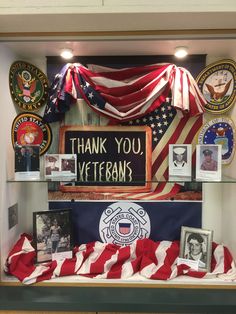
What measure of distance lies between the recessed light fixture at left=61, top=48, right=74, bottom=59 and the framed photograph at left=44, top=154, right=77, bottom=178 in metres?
0.55

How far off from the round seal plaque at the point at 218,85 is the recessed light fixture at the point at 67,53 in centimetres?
72

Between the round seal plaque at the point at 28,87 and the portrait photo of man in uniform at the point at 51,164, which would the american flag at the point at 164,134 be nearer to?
the portrait photo of man in uniform at the point at 51,164

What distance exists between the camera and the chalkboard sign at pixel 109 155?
61.4 inches

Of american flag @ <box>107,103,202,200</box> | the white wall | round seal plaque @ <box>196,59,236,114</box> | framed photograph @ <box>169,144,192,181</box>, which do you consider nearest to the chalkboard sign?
american flag @ <box>107,103,202,200</box>

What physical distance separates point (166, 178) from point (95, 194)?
1.38 ft

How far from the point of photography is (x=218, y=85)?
1499 mm

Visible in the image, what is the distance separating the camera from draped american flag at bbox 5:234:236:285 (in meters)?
1.30

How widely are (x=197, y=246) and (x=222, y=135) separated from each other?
2.04 ft

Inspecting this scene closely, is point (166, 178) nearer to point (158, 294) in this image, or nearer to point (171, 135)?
point (171, 135)

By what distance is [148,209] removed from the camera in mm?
1583

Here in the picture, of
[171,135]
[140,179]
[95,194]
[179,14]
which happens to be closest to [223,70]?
[171,135]

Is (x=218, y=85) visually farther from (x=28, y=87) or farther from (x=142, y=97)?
(x=28, y=87)

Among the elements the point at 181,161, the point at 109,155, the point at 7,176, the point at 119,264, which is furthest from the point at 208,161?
the point at 7,176

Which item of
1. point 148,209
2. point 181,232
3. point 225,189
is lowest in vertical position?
point 181,232
